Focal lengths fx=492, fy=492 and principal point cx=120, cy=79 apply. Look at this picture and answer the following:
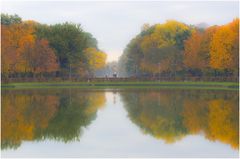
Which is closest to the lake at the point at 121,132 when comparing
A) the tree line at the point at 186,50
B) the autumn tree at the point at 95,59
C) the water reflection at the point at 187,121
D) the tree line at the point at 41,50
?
the water reflection at the point at 187,121

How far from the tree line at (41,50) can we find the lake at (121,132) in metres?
54.8

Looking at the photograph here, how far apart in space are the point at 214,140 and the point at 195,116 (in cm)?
954

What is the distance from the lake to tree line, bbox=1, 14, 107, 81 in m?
54.8

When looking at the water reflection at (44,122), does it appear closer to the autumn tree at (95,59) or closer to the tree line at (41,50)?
the tree line at (41,50)

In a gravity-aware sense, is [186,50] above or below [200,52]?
above

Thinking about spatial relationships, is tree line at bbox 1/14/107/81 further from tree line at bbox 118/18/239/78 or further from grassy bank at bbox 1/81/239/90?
tree line at bbox 118/18/239/78

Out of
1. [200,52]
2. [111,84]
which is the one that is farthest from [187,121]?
[200,52]

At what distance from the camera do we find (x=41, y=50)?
96875 millimetres

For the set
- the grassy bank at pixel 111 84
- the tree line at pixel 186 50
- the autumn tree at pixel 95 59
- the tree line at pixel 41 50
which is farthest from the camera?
the autumn tree at pixel 95 59

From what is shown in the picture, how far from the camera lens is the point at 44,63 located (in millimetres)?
97125

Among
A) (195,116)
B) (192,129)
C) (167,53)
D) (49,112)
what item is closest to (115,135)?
(192,129)

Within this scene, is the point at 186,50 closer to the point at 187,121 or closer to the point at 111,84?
the point at 111,84

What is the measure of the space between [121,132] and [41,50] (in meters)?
74.0

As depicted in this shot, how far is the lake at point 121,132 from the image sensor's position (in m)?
19.8
